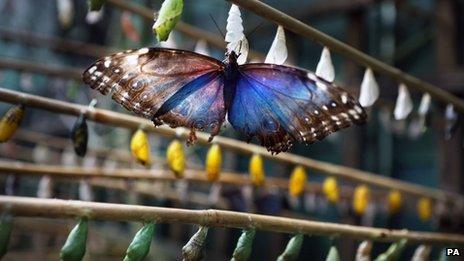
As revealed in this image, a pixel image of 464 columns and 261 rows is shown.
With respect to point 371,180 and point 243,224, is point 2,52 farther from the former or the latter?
point 243,224

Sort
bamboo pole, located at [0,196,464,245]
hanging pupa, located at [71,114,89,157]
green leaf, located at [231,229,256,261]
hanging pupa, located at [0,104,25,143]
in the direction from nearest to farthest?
1. bamboo pole, located at [0,196,464,245]
2. green leaf, located at [231,229,256,261]
3. hanging pupa, located at [0,104,25,143]
4. hanging pupa, located at [71,114,89,157]

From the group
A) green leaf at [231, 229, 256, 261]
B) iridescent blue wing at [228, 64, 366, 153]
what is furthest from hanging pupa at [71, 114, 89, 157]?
green leaf at [231, 229, 256, 261]

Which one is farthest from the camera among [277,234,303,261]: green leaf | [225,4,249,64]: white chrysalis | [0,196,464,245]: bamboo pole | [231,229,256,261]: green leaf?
[277,234,303,261]: green leaf

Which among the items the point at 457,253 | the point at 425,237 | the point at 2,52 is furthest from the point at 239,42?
the point at 2,52

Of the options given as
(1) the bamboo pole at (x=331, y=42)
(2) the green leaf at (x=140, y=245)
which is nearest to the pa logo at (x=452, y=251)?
(1) the bamboo pole at (x=331, y=42)

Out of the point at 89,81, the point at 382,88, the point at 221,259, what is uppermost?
the point at 382,88

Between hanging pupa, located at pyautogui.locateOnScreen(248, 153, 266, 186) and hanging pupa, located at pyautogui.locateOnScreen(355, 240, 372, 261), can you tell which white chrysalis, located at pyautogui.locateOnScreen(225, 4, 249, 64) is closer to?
hanging pupa, located at pyautogui.locateOnScreen(355, 240, 372, 261)
